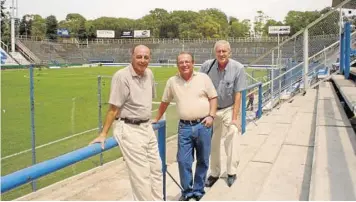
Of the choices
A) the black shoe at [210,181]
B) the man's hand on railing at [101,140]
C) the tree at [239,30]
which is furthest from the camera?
the tree at [239,30]

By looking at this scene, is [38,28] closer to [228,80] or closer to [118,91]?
[228,80]

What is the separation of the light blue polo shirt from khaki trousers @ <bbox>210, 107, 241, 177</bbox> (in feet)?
0.43

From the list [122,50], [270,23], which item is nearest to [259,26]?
[270,23]

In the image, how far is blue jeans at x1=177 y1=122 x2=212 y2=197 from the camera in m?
4.01

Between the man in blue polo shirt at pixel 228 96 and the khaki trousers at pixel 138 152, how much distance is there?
45.8 inches

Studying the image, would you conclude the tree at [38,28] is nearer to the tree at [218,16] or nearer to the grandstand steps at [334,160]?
the tree at [218,16]

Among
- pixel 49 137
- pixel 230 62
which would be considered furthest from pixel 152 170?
pixel 49 137

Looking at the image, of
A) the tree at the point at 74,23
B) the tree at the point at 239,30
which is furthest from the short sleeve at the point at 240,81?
the tree at the point at 239,30

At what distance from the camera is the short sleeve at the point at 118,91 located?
10.6ft

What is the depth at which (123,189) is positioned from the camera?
629 centimetres

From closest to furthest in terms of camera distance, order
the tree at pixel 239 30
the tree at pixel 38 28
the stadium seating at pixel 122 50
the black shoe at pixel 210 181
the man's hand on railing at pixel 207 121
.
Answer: the man's hand on railing at pixel 207 121
the black shoe at pixel 210 181
the stadium seating at pixel 122 50
the tree at pixel 38 28
the tree at pixel 239 30

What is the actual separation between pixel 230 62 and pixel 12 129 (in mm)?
10220

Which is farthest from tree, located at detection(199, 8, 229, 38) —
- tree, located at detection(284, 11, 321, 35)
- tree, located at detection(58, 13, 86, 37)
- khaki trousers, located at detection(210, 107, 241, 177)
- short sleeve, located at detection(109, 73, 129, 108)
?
short sleeve, located at detection(109, 73, 129, 108)

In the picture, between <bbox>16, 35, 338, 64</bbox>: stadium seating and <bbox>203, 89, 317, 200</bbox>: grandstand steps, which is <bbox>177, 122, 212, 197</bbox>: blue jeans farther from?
<bbox>16, 35, 338, 64</bbox>: stadium seating
